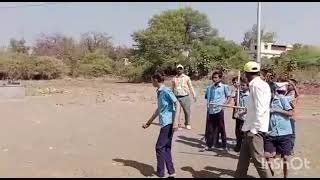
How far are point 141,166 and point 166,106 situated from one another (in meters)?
1.34

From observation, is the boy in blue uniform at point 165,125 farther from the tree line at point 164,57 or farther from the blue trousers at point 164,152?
the tree line at point 164,57

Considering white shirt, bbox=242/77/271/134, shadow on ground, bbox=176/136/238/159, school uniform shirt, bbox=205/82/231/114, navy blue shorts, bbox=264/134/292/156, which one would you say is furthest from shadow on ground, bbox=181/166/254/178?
school uniform shirt, bbox=205/82/231/114

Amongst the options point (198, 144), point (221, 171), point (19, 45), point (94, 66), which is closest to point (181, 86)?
point (198, 144)

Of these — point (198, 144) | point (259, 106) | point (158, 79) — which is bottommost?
point (198, 144)

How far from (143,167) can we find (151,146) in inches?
75.1

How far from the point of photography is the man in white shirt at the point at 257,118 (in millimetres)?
5520

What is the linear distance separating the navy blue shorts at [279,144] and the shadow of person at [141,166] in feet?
5.51

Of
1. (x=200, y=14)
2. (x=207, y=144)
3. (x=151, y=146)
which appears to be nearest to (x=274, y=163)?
(x=207, y=144)

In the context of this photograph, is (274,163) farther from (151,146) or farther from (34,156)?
(34,156)

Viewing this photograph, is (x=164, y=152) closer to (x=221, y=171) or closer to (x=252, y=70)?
(x=221, y=171)

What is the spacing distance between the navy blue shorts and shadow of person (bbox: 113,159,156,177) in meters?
1.68

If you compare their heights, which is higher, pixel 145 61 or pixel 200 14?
pixel 200 14

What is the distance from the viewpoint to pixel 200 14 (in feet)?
152

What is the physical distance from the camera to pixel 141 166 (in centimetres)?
721
